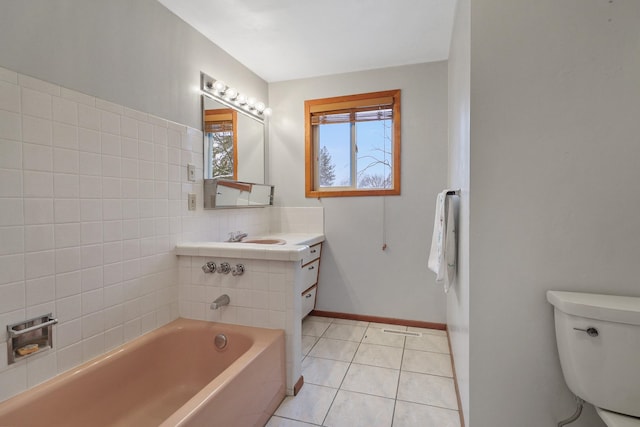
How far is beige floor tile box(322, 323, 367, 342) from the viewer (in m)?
2.65

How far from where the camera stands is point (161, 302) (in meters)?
1.87

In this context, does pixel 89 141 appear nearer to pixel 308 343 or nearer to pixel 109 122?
pixel 109 122

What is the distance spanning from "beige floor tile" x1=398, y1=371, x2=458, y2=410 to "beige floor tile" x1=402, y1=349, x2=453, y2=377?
0.06 m

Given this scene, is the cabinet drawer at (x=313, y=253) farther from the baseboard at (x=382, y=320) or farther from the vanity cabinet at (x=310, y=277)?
the baseboard at (x=382, y=320)

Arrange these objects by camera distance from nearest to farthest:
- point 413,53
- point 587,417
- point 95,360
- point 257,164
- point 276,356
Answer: point 587,417 < point 95,360 < point 276,356 < point 413,53 < point 257,164

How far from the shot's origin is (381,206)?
2.91 metres

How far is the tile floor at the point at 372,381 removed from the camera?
1657 millimetres

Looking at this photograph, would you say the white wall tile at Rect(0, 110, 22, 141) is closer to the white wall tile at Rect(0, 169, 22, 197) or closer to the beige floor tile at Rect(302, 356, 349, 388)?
the white wall tile at Rect(0, 169, 22, 197)

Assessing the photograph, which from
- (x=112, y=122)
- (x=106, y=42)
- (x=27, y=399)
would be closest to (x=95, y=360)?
(x=27, y=399)

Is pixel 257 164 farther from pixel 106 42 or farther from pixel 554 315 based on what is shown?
pixel 554 315

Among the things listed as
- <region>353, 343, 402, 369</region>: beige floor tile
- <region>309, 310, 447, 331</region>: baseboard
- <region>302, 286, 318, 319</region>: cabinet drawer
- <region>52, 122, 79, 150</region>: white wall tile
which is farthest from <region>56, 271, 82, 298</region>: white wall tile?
<region>309, 310, 447, 331</region>: baseboard

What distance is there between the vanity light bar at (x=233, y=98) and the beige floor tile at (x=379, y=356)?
228 cm

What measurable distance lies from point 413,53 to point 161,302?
272cm

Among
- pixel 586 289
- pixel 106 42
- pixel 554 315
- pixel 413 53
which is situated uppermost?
pixel 413 53
